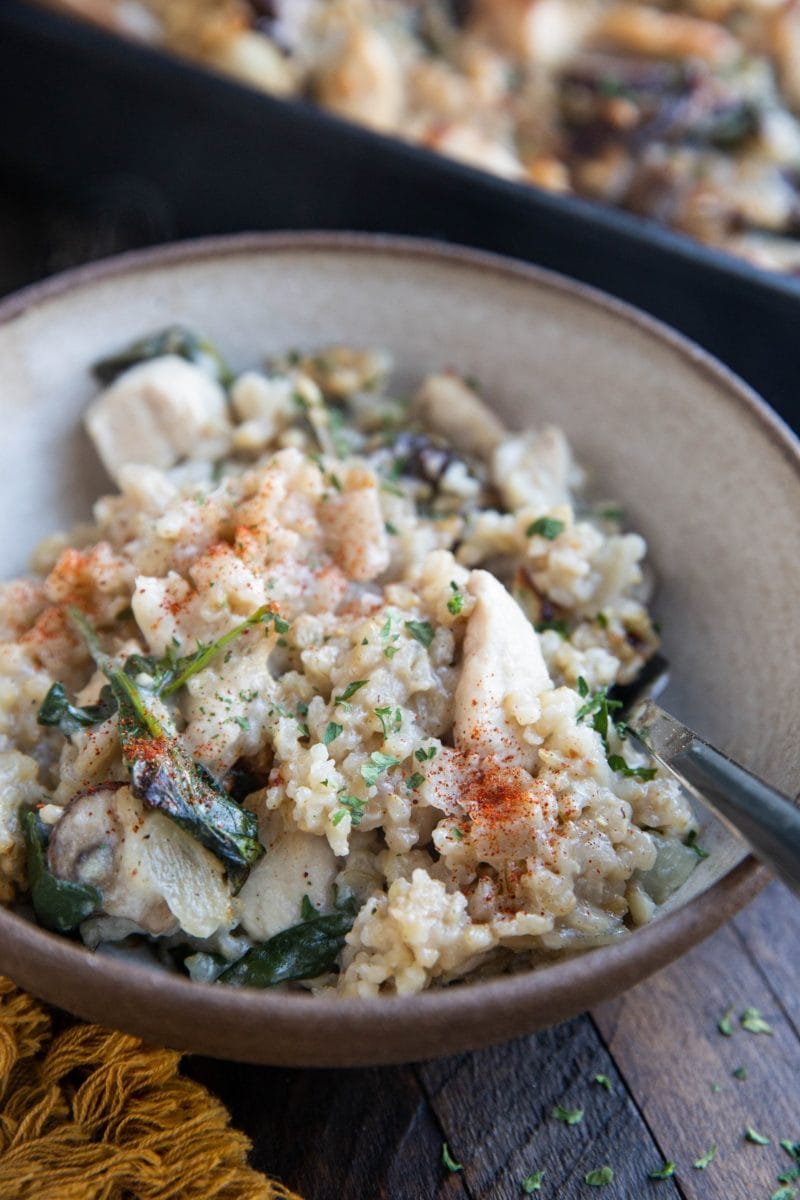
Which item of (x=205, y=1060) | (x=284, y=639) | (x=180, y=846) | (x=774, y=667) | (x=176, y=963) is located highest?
(x=774, y=667)

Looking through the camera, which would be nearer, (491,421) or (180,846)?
(180,846)

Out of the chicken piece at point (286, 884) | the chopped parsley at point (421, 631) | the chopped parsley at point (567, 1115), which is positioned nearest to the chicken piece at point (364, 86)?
the chopped parsley at point (421, 631)

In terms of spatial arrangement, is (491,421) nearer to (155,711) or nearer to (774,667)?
(774,667)

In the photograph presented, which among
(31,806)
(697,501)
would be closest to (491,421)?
(697,501)

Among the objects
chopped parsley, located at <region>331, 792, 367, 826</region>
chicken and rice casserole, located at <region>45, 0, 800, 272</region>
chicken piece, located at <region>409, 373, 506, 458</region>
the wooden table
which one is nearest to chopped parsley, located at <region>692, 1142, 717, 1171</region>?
the wooden table

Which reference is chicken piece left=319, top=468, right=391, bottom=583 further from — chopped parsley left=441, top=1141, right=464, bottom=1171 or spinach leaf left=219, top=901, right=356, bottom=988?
chopped parsley left=441, top=1141, right=464, bottom=1171

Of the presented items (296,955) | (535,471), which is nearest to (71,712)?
(296,955)
